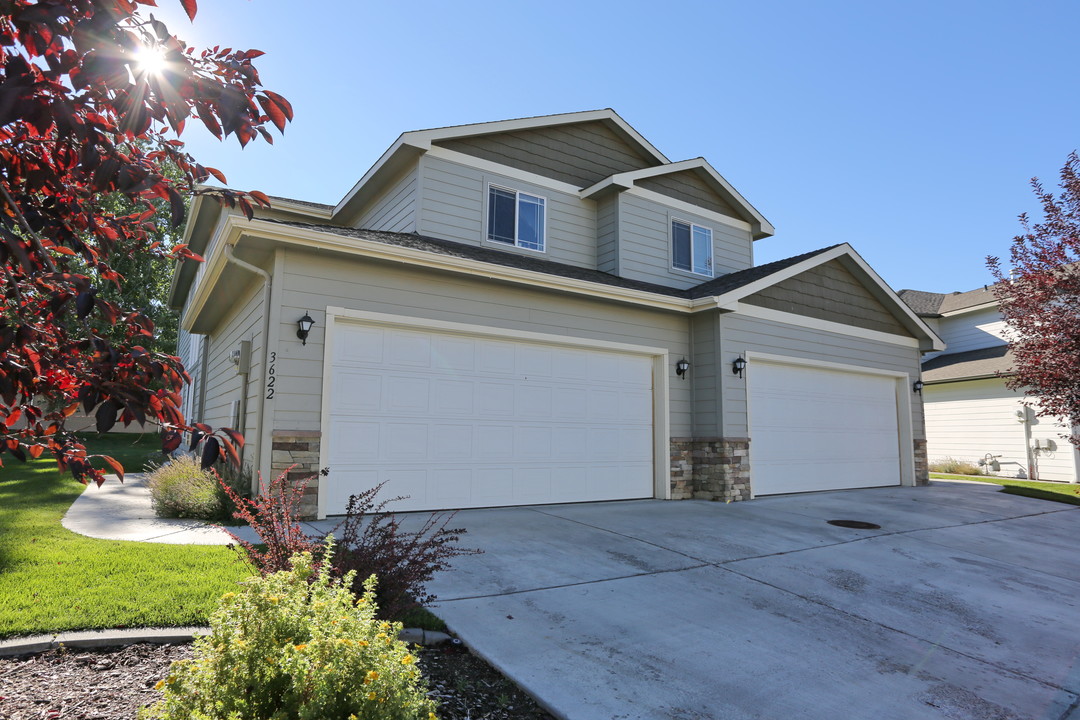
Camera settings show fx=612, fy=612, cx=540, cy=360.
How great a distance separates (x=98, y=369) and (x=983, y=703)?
→ 4592 millimetres

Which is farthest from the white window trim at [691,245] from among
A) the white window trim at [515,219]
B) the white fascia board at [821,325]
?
the white window trim at [515,219]

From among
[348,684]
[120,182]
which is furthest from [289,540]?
[120,182]

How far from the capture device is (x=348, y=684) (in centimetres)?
218

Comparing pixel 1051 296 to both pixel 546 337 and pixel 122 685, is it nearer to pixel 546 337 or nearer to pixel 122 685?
pixel 546 337

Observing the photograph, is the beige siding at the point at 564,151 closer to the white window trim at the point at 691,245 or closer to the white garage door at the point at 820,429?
the white window trim at the point at 691,245

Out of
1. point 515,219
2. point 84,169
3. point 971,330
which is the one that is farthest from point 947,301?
point 84,169

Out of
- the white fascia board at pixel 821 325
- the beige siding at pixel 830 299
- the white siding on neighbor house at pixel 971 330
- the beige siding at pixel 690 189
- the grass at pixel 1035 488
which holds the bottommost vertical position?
the grass at pixel 1035 488

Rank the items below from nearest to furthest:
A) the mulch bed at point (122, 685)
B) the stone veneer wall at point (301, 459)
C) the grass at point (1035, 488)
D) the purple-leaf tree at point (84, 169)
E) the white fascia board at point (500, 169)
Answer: the purple-leaf tree at point (84, 169), the mulch bed at point (122, 685), the stone veneer wall at point (301, 459), the white fascia board at point (500, 169), the grass at point (1035, 488)

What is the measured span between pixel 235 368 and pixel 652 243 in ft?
26.6

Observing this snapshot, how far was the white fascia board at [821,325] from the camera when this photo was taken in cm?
1112

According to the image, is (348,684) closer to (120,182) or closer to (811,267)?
(120,182)

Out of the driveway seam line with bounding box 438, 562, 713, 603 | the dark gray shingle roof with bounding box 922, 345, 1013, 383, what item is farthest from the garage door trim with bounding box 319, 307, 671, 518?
the dark gray shingle roof with bounding box 922, 345, 1013, 383

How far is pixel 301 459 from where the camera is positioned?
7.29m

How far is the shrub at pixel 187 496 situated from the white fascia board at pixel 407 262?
2.90 m
